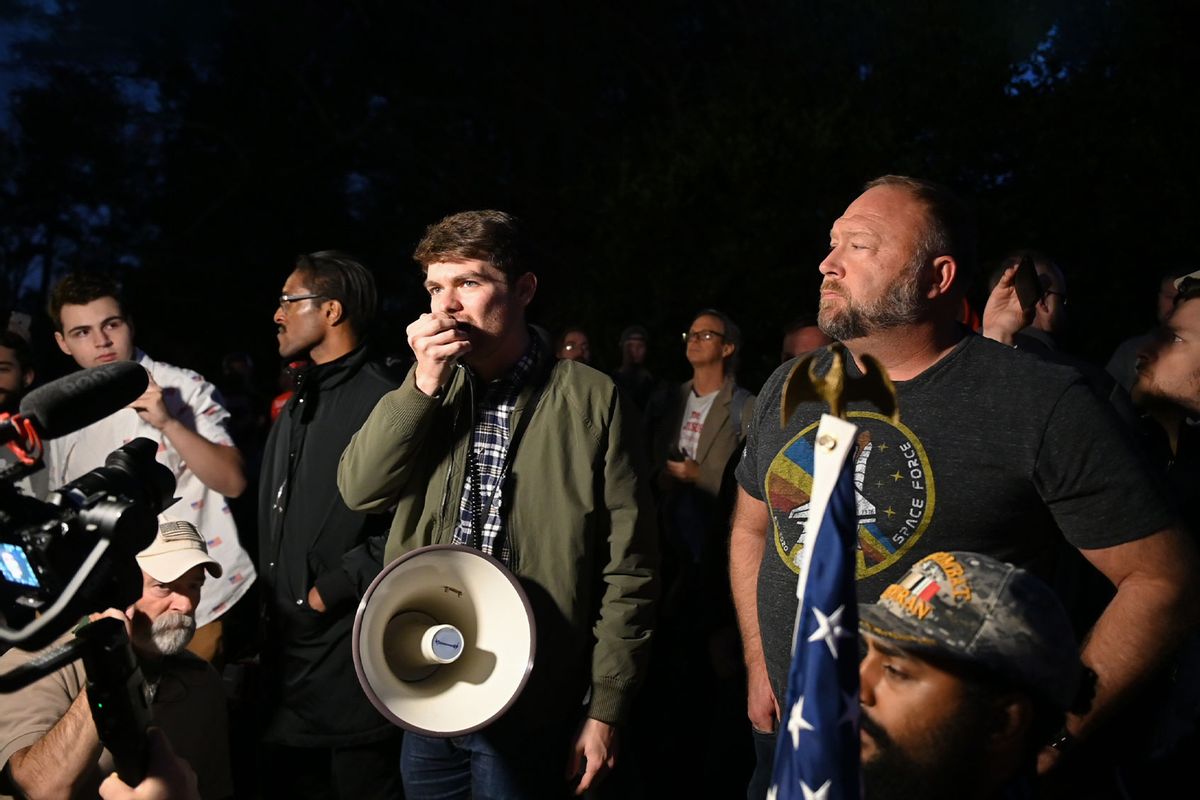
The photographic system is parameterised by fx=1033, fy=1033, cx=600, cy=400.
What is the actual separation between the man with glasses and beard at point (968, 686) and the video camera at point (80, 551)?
3.73 feet

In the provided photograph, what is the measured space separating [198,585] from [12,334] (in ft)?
6.45

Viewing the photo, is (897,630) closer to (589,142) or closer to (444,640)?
(444,640)

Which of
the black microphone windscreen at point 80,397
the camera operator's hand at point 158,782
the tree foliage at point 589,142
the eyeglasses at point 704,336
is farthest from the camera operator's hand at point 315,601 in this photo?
the tree foliage at point 589,142

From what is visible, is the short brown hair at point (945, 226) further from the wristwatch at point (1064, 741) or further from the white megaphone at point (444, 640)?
the white megaphone at point (444, 640)

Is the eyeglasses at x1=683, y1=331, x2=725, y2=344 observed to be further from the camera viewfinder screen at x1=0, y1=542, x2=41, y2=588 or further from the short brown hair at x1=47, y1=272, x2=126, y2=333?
the camera viewfinder screen at x1=0, y1=542, x2=41, y2=588

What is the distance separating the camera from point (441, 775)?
103 inches

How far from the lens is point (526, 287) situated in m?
2.72

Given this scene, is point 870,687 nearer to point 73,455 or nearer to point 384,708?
point 384,708

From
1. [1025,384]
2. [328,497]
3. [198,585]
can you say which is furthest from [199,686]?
[1025,384]

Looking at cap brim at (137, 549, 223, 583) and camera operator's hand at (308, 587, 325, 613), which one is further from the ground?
cap brim at (137, 549, 223, 583)

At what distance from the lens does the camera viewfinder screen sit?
1422 millimetres

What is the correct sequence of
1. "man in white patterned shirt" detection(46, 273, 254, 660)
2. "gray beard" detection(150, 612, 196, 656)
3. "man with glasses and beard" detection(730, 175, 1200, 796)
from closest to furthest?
"man with glasses and beard" detection(730, 175, 1200, 796), "gray beard" detection(150, 612, 196, 656), "man in white patterned shirt" detection(46, 273, 254, 660)

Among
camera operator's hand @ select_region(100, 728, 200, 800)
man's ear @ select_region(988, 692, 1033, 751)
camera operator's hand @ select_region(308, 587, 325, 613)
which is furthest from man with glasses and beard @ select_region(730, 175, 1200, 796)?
camera operator's hand @ select_region(308, 587, 325, 613)

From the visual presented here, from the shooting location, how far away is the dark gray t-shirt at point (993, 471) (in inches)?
79.2
